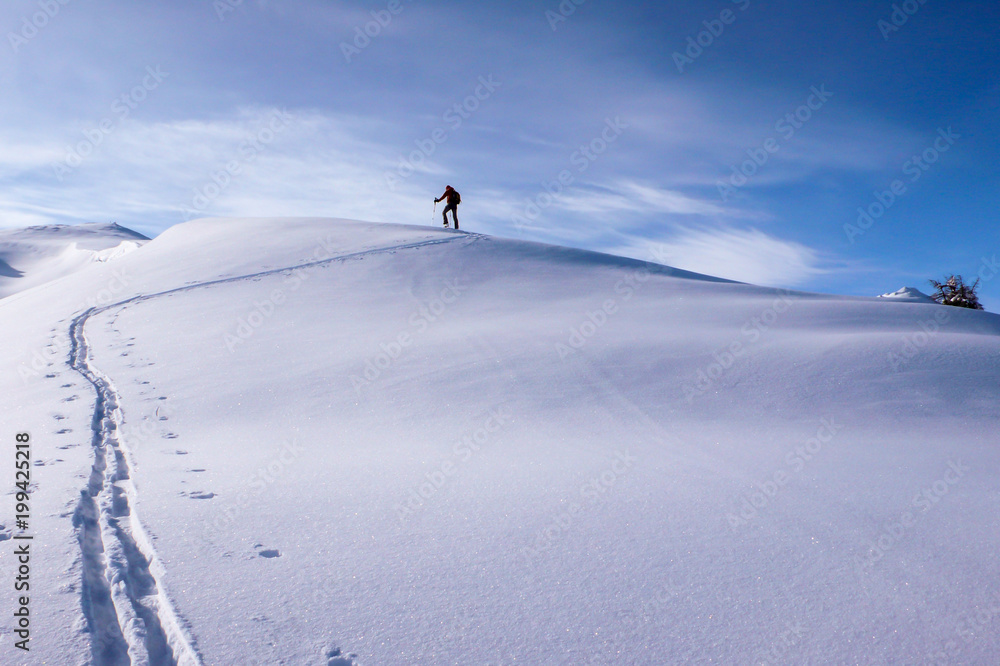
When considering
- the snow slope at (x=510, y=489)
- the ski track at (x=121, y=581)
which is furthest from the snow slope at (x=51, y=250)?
the ski track at (x=121, y=581)

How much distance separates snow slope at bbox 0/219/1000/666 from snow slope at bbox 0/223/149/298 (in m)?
42.7

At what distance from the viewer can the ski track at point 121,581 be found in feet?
7.00

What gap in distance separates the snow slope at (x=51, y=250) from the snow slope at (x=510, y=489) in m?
42.7

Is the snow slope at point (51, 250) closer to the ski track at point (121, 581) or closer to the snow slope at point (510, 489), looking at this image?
the snow slope at point (510, 489)

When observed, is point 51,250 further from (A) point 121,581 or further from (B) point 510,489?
(B) point 510,489

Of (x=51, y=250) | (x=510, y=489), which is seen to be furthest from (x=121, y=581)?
(x=51, y=250)

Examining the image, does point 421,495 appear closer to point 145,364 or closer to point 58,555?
point 58,555

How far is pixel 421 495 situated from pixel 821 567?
212 centimetres

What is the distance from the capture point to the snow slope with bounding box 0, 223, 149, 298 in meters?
50.9

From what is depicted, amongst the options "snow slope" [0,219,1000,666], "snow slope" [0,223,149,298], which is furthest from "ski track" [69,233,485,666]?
"snow slope" [0,223,149,298]

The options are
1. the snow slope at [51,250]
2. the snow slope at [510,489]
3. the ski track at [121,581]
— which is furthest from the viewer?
the snow slope at [51,250]

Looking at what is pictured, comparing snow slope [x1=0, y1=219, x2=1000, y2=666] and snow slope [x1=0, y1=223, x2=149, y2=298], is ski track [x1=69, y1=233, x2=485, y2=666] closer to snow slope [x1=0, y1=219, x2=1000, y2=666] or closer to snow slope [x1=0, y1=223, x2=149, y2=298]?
snow slope [x1=0, y1=219, x2=1000, y2=666]

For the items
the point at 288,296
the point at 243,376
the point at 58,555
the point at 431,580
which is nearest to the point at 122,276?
the point at 288,296

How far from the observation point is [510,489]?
142 inches
